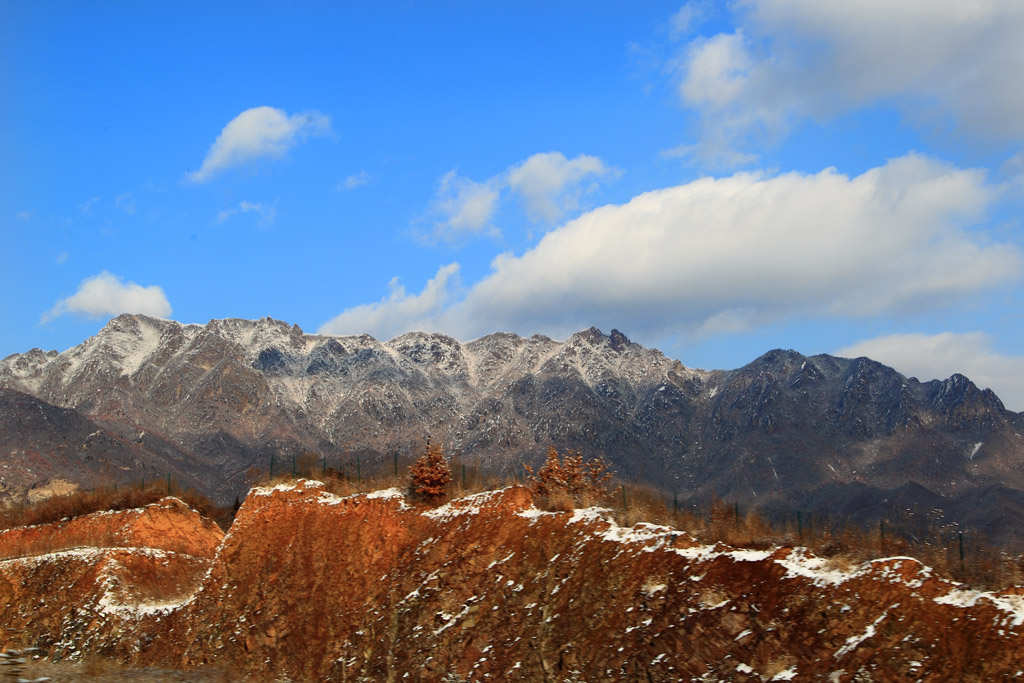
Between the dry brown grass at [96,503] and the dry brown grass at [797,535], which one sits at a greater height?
the dry brown grass at [96,503]

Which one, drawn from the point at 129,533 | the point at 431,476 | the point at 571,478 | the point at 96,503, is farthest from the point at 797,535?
the point at 96,503

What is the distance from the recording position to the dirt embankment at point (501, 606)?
20531 millimetres

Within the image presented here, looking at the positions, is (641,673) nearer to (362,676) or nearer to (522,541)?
(522,541)

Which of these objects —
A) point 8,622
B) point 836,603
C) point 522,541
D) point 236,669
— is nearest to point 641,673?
point 836,603

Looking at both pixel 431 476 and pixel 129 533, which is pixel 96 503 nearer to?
pixel 129 533

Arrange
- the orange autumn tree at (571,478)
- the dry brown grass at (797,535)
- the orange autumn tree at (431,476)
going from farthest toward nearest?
the orange autumn tree at (431,476) < the orange autumn tree at (571,478) < the dry brown grass at (797,535)

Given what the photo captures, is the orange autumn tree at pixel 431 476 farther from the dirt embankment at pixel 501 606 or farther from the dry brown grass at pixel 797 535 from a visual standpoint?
the dirt embankment at pixel 501 606

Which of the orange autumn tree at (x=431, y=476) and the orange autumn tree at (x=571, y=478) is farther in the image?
the orange autumn tree at (x=431, y=476)

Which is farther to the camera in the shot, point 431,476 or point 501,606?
point 431,476

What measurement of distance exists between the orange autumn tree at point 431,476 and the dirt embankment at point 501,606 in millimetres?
779

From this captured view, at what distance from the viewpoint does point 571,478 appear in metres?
33.5

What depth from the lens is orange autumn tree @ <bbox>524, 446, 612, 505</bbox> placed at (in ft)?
105

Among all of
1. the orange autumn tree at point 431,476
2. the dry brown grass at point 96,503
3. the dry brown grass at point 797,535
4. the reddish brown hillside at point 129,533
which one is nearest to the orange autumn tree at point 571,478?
the dry brown grass at point 797,535

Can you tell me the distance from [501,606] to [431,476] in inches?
328
